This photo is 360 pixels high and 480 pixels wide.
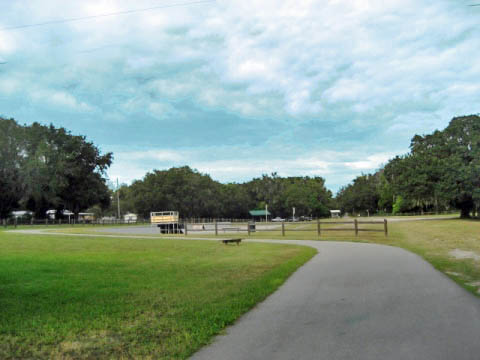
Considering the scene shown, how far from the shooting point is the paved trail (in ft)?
15.2

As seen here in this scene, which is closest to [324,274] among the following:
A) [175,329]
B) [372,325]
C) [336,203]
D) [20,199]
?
[372,325]

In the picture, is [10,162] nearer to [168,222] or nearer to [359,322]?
[168,222]

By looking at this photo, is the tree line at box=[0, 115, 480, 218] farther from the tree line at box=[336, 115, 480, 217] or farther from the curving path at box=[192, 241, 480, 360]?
the curving path at box=[192, 241, 480, 360]

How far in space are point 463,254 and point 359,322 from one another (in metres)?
11.0

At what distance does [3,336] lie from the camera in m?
5.39

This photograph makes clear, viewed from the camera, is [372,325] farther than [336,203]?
No

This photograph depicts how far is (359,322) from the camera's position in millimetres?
5887

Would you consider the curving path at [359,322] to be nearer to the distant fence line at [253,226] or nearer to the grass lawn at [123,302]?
the grass lawn at [123,302]

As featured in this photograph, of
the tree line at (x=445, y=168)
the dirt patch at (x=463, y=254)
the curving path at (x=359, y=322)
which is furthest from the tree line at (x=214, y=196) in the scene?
the curving path at (x=359, y=322)

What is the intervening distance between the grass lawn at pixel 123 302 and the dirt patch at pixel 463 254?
5.46m

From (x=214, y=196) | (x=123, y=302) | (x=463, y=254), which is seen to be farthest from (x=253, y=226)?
(x=214, y=196)

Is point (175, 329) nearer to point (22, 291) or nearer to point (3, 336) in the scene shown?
point (3, 336)

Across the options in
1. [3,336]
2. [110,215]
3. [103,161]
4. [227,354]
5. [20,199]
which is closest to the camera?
[227,354]

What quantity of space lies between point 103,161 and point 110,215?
183ft
